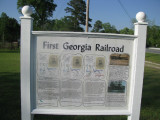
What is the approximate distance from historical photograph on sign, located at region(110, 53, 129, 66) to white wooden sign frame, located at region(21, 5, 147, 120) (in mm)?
131

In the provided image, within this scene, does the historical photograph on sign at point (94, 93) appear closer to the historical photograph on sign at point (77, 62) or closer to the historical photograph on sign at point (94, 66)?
the historical photograph on sign at point (94, 66)

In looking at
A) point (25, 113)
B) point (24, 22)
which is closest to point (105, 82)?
point (25, 113)

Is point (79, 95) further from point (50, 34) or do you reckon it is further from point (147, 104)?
point (147, 104)

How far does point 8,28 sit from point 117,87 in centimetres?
5223

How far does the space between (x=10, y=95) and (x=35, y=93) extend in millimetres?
3092

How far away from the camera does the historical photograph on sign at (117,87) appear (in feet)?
9.53

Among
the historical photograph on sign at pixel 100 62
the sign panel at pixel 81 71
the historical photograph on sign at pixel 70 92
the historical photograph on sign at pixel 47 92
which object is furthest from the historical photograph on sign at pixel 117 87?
the historical photograph on sign at pixel 47 92

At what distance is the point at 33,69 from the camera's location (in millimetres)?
2822

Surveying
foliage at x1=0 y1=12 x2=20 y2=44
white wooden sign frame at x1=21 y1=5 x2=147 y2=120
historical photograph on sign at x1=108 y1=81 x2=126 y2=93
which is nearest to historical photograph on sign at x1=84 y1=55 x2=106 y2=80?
historical photograph on sign at x1=108 y1=81 x2=126 y2=93

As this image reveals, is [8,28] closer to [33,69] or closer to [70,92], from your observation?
[33,69]

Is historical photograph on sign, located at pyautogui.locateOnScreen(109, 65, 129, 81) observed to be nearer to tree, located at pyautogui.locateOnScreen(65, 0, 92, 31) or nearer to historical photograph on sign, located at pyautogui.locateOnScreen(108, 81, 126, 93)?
historical photograph on sign, located at pyautogui.locateOnScreen(108, 81, 126, 93)

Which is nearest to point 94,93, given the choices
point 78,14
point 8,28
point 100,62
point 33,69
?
point 100,62

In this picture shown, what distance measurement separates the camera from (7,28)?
161 feet

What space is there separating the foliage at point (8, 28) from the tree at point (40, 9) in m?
8.03
